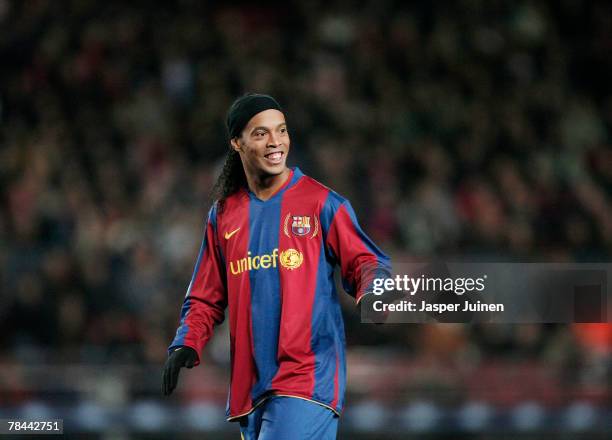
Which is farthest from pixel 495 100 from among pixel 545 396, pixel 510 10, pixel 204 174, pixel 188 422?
pixel 188 422

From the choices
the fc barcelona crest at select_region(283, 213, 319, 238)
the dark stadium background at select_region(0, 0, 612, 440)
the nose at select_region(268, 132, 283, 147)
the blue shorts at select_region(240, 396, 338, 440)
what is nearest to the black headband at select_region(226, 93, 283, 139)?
the nose at select_region(268, 132, 283, 147)

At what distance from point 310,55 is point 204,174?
2336mm

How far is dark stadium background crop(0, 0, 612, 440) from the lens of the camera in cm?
773

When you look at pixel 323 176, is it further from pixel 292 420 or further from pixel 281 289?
pixel 292 420

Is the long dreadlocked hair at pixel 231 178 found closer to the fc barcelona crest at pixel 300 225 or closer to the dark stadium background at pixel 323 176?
the fc barcelona crest at pixel 300 225

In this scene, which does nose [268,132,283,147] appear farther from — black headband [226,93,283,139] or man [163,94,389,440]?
black headband [226,93,283,139]

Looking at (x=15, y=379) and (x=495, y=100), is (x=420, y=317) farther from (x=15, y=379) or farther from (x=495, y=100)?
(x=495, y=100)

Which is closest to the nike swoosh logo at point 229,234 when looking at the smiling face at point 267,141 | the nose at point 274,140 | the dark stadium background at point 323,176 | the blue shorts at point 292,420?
the smiling face at point 267,141

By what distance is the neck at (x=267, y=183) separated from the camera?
14.9 ft

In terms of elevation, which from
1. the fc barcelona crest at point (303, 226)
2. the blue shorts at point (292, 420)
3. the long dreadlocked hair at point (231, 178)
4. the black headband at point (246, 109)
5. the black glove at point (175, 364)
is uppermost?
the black headband at point (246, 109)

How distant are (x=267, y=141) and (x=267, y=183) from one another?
20 centimetres

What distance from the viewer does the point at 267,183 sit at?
457 cm

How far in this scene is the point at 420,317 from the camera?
5.60 metres

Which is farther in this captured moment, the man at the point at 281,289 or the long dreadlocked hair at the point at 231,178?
the long dreadlocked hair at the point at 231,178
